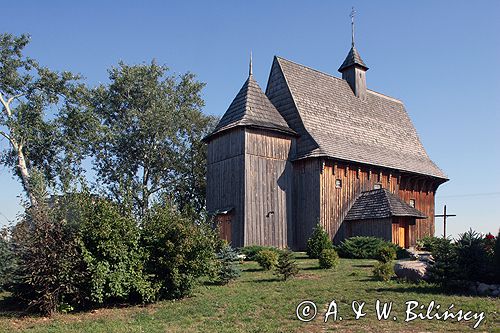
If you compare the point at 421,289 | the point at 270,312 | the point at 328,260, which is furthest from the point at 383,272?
the point at 270,312

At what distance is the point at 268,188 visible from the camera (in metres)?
29.6

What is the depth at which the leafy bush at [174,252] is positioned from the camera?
15422 millimetres

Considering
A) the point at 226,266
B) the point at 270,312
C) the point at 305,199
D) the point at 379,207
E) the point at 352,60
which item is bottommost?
the point at 270,312

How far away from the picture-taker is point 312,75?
115ft

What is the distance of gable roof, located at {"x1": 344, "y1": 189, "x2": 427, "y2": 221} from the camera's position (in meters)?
29.4

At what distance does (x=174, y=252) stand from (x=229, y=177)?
14659 millimetres

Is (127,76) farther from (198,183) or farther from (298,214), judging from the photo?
(298,214)

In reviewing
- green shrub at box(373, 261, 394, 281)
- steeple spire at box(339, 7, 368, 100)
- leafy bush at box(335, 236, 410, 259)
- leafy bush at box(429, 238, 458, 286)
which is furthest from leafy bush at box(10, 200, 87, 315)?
steeple spire at box(339, 7, 368, 100)

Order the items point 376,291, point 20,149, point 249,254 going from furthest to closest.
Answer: point 20,149
point 249,254
point 376,291

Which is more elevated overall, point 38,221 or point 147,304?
point 38,221

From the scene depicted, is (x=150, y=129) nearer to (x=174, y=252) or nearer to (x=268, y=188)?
(x=268, y=188)

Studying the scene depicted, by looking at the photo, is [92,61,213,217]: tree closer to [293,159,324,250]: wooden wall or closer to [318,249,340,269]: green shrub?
[293,159,324,250]: wooden wall

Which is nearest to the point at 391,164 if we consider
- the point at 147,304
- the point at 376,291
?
the point at 376,291

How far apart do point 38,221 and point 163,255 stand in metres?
3.76
